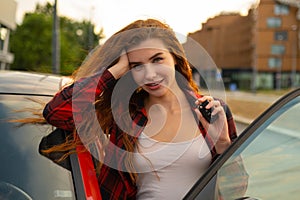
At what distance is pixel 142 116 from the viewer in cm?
225

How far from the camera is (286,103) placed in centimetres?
185

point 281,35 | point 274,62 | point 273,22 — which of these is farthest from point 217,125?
point 274,62

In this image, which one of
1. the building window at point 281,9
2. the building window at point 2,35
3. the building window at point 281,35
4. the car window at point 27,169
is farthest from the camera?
the building window at point 281,35

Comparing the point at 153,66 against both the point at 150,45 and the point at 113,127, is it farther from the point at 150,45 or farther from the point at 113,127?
the point at 113,127

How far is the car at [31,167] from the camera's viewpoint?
2.04m

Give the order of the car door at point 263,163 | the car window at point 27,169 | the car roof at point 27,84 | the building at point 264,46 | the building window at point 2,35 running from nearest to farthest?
the car door at point 263,163
the car window at point 27,169
the car roof at point 27,84
the building window at point 2,35
the building at point 264,46

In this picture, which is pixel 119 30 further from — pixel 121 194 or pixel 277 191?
pixel 277 191

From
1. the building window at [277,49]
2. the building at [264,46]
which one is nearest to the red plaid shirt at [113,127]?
the building at [264,46]

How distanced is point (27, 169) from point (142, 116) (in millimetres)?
539

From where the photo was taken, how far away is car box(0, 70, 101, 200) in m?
2.04

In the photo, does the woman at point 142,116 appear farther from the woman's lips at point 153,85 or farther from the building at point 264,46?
the building at point 264,46

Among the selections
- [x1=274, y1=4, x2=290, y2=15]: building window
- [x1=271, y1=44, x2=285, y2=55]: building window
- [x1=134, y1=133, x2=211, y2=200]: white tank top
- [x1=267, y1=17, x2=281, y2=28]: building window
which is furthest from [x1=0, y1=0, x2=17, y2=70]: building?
[x1=271, y1=44, x2=285, y2=55]: building window

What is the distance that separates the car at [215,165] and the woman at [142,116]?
115 millimetres

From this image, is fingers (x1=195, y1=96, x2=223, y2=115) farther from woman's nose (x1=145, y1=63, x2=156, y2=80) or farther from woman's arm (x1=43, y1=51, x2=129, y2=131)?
woman's arm (x1=43, y1=51, x2=129, y2=131)
